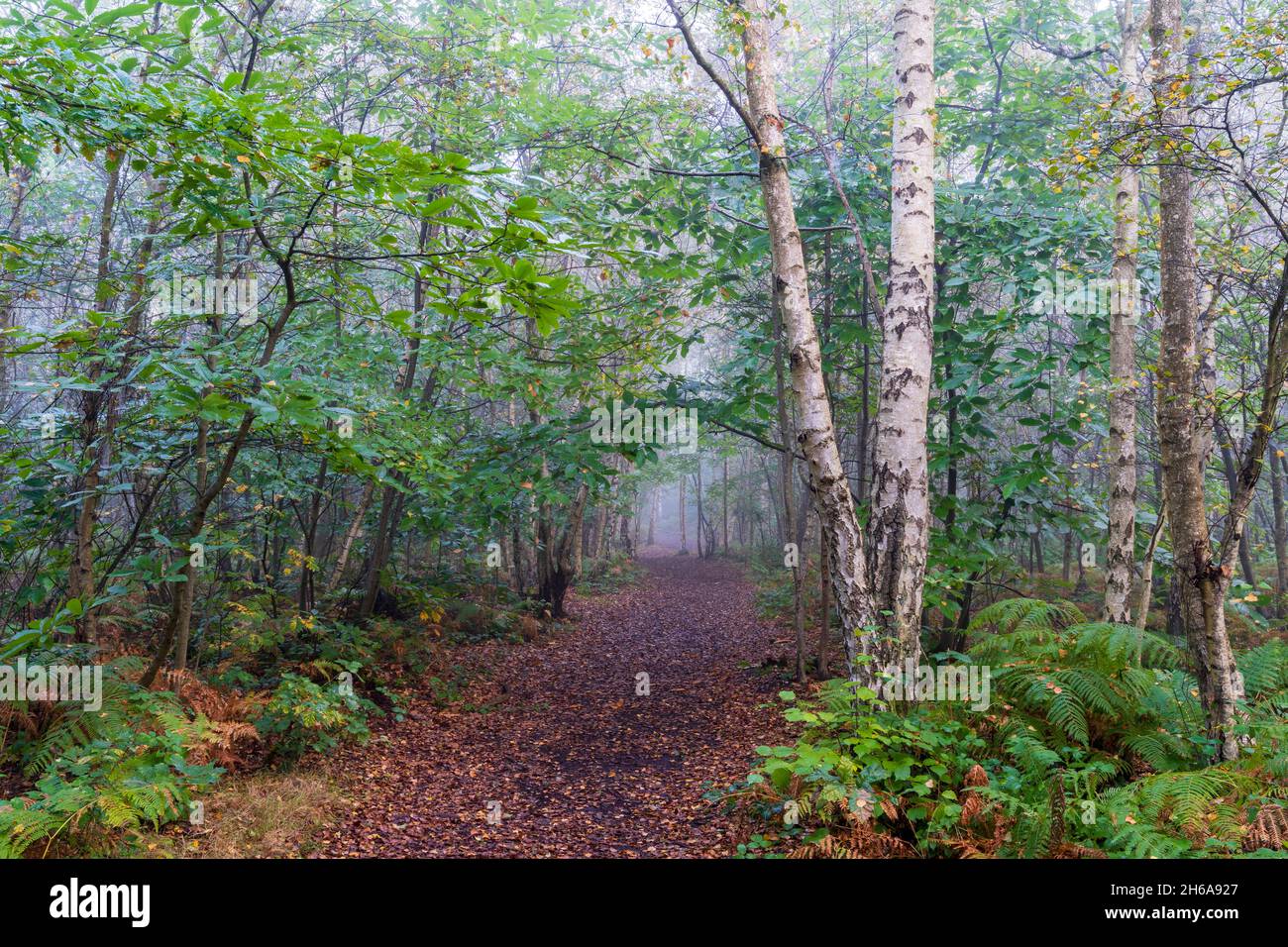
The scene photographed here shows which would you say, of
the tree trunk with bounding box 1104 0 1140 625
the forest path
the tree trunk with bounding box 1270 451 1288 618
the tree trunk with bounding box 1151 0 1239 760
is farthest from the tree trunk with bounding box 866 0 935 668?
the tree trunk with bounding box 1270 451 1288 618

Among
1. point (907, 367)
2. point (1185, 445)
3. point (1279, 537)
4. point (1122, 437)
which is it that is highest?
point (907, 367)

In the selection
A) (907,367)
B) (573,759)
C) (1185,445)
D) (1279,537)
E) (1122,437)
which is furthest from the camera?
(1279,537)

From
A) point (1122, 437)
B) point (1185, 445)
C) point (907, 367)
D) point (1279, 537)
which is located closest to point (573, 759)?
point (907, 367)

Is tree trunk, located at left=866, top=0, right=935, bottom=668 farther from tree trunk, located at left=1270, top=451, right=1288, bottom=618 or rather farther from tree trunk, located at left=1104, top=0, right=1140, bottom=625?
tree trunk, located at left=1270, top=451, right=1288, bottom=618

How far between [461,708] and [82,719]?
3.80m

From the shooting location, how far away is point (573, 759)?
20.7ft

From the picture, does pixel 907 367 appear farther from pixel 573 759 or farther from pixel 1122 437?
pixel 573 759

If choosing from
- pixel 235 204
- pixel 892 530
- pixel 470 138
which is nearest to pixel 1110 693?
pixel 892 530

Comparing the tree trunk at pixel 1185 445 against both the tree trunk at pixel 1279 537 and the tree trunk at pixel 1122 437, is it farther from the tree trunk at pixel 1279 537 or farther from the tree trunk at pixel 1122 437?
the tree trunk at pixel 1279 537

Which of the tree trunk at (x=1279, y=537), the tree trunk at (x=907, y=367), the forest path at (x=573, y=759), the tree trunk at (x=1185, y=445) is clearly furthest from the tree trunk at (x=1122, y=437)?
the tree trunk at (x=1279, y=537)

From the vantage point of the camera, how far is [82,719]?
4625mm

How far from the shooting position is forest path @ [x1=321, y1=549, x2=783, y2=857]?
4648mm
